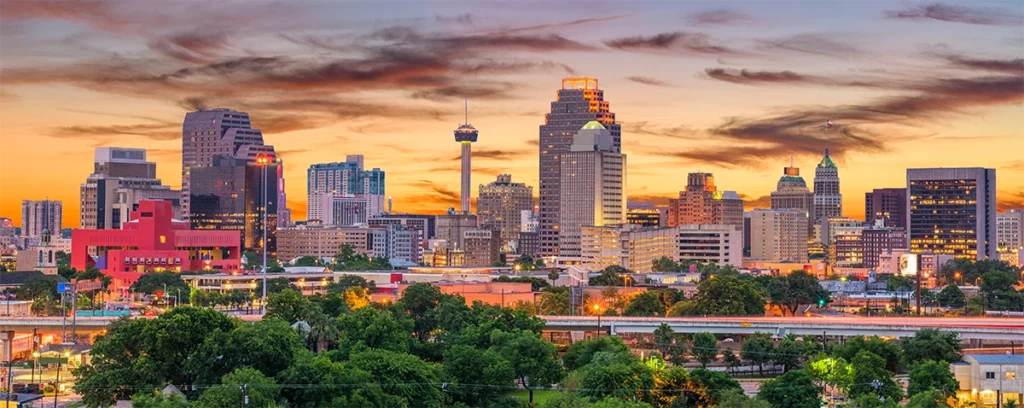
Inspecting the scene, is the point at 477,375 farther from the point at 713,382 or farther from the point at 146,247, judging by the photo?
the point at 146,247

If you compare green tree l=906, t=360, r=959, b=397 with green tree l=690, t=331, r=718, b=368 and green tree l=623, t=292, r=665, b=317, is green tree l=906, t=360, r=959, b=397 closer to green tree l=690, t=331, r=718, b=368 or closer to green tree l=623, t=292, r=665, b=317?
green tree l=690, t=331, r=718, b=368

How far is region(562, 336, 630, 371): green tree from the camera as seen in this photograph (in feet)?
268

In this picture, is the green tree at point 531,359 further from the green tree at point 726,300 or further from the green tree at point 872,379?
the green tree at point 726,300

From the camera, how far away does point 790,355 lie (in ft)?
301

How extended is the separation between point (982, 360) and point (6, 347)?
2755 inches

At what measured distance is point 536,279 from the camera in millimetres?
154750

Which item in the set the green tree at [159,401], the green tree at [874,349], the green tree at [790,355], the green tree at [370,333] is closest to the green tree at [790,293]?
the green tree at [790,355]

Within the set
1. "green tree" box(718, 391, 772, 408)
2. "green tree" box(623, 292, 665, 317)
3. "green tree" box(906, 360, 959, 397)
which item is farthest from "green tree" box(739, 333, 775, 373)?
"green tree" box(623, 292, 665, 317)

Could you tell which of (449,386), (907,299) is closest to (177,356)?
(449,386)

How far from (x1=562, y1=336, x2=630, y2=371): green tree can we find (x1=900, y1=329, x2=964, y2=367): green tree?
18.3 meters

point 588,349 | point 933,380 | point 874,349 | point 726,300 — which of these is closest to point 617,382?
point 588,349

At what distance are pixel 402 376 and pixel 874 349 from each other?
33010mm

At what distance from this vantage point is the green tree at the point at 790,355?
9181 centimetres

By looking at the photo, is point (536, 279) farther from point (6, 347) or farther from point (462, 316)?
point (6, 347)
